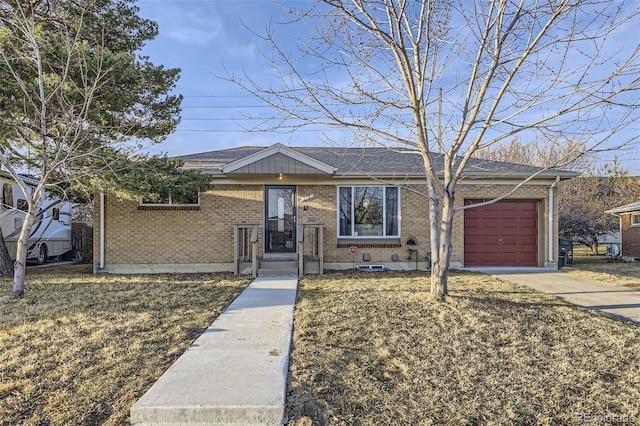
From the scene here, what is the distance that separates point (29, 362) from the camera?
373 centimetres

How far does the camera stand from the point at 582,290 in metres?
7.53

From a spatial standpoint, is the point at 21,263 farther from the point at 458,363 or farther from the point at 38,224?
the point at 458,363

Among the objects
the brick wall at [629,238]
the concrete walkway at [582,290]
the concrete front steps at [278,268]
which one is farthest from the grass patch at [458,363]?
the brick wall at [629,238]

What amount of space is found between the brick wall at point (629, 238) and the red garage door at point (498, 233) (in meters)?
9.72

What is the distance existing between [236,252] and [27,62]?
6.01 m

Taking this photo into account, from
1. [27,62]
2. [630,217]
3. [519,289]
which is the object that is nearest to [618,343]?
[519,289]

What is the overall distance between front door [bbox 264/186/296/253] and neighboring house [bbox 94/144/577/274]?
0.10 feet

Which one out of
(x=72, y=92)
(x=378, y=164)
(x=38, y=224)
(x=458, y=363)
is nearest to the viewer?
(x=458, y=363)

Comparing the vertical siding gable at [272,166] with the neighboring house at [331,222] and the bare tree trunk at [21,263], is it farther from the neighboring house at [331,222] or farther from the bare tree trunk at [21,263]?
the bare tree trunk at [21,263]

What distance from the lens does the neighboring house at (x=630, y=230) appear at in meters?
16.6

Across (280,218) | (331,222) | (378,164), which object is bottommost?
(331,222)

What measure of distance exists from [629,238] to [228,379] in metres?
20.9

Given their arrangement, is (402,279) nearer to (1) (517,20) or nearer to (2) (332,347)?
(2) (332,347)

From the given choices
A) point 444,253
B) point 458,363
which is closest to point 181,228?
point 444,253
